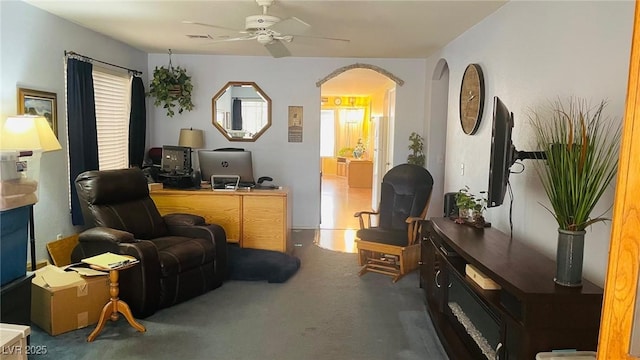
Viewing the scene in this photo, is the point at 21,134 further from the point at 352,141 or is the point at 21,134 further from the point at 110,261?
the point at 352,141

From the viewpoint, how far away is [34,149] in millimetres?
3342

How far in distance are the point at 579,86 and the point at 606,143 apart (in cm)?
42

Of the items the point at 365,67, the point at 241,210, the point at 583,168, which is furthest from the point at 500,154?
the point at 365,67

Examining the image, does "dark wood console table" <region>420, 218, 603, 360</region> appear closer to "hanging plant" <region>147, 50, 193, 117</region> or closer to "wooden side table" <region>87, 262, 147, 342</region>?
"wooden side table" <region>87, 262, 147, 342</region>

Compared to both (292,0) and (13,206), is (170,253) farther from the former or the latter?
(292,0)

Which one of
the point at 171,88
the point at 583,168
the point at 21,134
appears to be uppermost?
the point at 171,88

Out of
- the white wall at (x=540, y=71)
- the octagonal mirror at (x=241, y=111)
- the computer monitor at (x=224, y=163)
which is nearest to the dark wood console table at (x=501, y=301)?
the white wall at (x=540, y=71)

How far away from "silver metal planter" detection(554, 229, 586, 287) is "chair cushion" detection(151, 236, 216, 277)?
109 inches

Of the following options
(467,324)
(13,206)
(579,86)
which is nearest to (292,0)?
(579,86)

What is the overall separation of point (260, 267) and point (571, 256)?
9.77 ft

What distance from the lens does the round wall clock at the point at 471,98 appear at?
157 inches

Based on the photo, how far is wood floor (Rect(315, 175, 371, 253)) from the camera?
19.2 ft

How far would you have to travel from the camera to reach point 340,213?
312 inches

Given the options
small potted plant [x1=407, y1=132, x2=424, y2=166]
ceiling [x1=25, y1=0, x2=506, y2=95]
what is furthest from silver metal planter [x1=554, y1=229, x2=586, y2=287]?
small potted plant [x1=407, y1=132, x2=424, y2=166]
